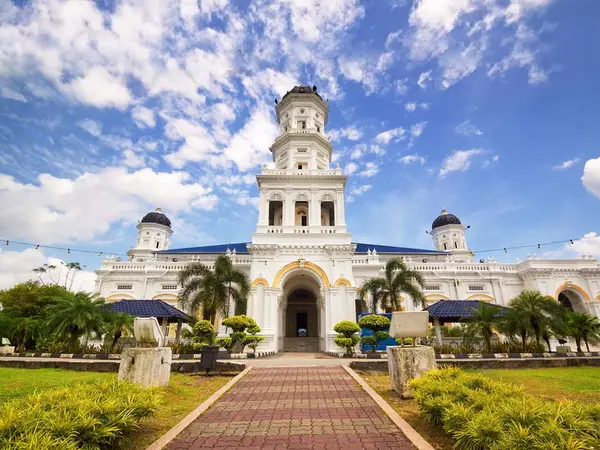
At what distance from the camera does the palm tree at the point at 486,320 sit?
18.6m

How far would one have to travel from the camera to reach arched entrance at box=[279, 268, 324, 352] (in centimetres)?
2669

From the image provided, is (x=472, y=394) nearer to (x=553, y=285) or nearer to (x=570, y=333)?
(x=570, y=333)

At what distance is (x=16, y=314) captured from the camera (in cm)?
2567

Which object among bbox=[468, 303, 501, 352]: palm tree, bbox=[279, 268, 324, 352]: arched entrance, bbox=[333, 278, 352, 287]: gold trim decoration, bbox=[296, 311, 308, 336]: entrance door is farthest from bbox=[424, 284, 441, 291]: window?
bbox=[468, 303, 501, 352]: palm tree

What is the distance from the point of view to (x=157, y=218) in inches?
1855

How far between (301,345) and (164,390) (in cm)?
1999

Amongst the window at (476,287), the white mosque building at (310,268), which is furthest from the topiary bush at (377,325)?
the window at (476,287)

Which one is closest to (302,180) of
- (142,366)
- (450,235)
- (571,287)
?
(142,366)

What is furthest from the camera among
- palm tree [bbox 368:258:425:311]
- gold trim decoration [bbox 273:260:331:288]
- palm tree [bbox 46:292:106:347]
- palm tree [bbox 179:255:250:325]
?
gold trim decoration [bbox 273:260:331:288]

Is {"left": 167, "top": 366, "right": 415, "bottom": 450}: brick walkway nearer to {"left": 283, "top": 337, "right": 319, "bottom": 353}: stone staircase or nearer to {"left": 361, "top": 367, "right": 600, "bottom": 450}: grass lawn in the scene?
{"left": 361, "top": 367, "right": 600, "bottom": 450}: grass lawn

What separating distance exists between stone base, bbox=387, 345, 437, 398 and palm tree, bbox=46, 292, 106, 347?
16277 mm

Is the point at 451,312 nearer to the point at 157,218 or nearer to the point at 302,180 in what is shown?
the point at 302,180

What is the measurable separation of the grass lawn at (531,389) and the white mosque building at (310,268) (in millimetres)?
13995

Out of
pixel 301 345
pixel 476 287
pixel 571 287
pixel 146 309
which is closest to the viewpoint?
pixel 146 309
